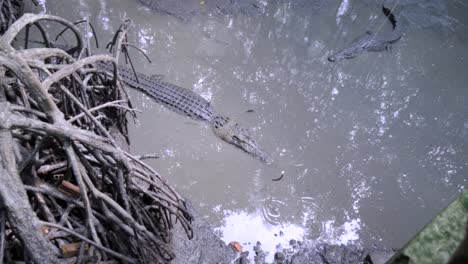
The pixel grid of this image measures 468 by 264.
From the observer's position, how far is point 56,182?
1.96 m

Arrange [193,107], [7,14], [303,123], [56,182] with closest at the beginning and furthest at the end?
[56,182]
[7,14]
[193,107]
[303,123]

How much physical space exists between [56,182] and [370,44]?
5.89 meters

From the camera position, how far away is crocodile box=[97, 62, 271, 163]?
408cm

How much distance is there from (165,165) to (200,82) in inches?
60.4

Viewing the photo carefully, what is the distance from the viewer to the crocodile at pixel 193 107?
4.08 m

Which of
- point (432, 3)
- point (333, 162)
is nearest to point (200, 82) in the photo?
point (333, 162)

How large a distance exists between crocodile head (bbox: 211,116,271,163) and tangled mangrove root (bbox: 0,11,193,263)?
1.80 meters

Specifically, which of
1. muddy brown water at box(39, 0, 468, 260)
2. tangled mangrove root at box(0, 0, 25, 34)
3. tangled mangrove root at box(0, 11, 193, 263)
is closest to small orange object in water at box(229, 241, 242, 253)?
muddy brown water at box(39, 0, 468, 260)

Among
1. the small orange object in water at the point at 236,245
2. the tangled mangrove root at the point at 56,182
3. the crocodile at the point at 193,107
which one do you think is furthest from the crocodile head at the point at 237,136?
the tangled mangrove root at the point at 56,182

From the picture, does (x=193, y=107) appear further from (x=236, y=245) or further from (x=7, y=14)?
(x=7, y=14)

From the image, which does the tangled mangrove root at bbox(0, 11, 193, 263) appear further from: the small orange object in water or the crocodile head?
the crocodile head

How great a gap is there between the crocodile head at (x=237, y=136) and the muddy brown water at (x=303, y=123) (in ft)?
0.29

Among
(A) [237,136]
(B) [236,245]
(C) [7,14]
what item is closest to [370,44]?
(A) [237,136]

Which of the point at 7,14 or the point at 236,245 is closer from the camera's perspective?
the point at 236,245
